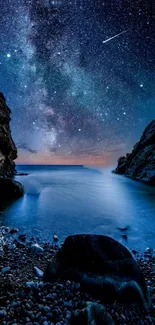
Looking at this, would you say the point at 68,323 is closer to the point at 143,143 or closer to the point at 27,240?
the point at 27,240

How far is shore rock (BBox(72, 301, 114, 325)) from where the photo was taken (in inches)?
88.2

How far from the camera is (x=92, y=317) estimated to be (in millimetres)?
2262

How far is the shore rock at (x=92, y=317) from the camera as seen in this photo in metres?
2.24

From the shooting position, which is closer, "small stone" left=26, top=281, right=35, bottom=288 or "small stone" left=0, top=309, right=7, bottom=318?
"small stone" left=0, top=309, right=7, bottom=318

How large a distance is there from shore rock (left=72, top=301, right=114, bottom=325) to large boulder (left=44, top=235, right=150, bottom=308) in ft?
1.72

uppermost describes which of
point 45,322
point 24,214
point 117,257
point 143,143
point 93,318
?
point 143,143

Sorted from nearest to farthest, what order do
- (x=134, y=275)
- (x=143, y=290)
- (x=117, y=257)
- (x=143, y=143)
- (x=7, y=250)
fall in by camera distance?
(x=143, y=290) < (x=134, y=275) < (x=117, y=257) < (x=7, y=250) < (x=143, y=143)

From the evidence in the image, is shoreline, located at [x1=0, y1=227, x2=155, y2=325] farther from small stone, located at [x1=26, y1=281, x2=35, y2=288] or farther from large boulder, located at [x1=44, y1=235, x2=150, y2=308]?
large boulder, located at [x1=44, y1=235, x2=150, y2=308]

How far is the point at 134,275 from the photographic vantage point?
10.2ft

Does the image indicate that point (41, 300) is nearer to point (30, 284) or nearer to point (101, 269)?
point (30, 284)

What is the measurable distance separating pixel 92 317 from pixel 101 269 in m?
1.01

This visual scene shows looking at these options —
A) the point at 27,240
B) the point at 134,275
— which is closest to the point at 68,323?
the point at 134,275

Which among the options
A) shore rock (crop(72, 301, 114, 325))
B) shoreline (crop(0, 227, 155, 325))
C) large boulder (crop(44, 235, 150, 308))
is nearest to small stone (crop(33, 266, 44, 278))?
shoreline (crop(0, 227, 155, 325))

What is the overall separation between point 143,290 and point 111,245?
0.97 metres
